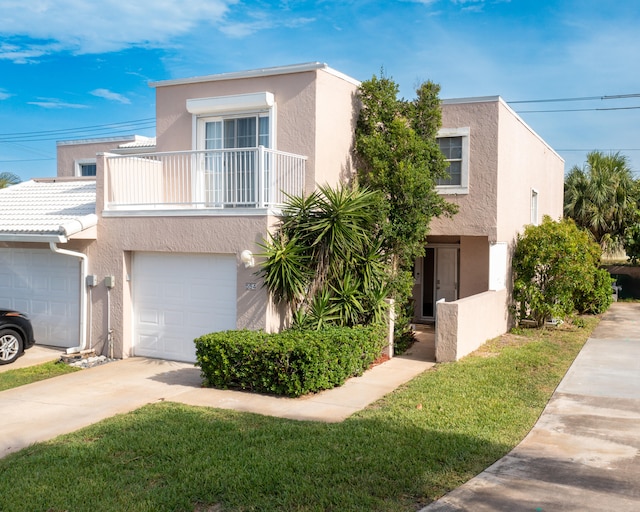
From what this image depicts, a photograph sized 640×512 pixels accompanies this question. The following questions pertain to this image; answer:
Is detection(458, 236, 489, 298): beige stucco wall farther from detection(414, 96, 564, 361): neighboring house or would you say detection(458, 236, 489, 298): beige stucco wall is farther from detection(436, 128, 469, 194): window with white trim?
detection(436, 128, 469, 194): window with white trim

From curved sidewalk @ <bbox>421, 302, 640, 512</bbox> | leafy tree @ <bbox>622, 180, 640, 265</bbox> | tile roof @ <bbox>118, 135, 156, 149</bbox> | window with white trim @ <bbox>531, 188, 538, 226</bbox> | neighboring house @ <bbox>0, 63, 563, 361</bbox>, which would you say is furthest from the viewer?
leafy tree @ <bbox>622, 180, 640, 265</bbox>

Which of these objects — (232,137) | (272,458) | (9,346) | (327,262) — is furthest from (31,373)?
(272,458)

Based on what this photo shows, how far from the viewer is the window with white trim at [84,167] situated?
22.0m

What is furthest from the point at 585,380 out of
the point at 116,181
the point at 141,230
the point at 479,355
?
the point at 116,181

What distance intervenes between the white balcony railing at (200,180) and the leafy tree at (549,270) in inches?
265

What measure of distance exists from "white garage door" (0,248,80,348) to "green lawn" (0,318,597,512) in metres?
5.73

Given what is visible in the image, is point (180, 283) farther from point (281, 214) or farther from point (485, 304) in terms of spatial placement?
point (485, 304)

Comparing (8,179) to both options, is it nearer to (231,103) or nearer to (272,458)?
(231,103)

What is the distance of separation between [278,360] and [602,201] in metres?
20.4

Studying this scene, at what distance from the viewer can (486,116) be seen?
1483 cm

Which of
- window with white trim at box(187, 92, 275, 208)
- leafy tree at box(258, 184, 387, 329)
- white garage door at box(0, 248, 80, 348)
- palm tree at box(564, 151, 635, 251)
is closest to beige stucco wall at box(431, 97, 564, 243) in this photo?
leafy tree at box(258, 184, 387, 329)

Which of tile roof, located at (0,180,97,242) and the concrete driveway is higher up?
tile roof, located at (0,180,97,242)

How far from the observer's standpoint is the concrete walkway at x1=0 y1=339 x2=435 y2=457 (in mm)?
8102

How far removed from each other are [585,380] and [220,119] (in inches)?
339
